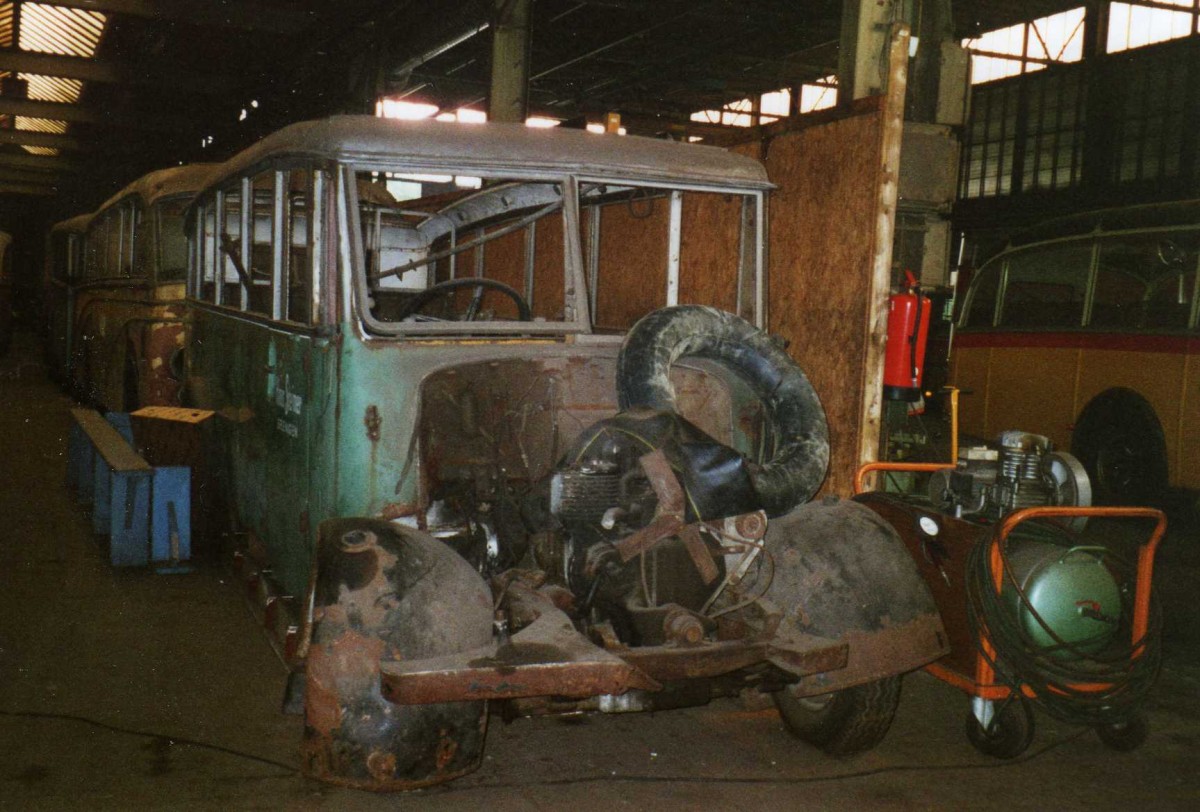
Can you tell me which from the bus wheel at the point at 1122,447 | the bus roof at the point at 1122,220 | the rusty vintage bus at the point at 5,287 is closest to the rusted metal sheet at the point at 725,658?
the bus wheel at the point at 1122,447

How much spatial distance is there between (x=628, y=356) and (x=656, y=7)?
11.1m

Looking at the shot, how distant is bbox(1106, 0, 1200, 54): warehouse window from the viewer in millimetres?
21766

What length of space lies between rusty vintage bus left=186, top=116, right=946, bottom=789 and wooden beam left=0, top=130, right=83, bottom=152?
20.1 metres

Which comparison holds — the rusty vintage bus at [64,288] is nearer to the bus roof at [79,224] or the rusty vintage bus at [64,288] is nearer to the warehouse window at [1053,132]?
the bus roof at [79,224]

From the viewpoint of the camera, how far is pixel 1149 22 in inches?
891

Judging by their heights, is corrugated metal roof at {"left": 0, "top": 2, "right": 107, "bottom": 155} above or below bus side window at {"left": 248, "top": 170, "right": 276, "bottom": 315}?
above

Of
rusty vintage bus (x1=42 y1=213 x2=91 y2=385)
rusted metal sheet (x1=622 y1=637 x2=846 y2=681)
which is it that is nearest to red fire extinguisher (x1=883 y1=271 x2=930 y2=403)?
rusted metal sheet (x1=622 y1=637 x2=846 y2=681)

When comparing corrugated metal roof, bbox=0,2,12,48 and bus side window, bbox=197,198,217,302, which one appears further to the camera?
corrugated metal roof, bbox=0,2,12,48

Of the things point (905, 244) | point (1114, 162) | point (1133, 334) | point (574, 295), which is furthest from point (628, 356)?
point (1114, 162)

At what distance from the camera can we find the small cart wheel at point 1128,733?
426cm

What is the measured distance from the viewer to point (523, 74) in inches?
448

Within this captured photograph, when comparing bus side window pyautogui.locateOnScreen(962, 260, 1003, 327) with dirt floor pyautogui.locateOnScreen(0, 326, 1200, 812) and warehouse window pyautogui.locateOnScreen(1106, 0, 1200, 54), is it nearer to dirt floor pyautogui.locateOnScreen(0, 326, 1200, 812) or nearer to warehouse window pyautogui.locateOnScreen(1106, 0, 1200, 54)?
dirt floor pyautogui.locateOnScreen(0, 326, 1200, 812)

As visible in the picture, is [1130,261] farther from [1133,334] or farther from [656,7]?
[656,7]

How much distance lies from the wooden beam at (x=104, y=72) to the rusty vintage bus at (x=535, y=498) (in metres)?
12.0
